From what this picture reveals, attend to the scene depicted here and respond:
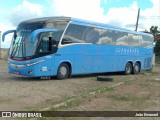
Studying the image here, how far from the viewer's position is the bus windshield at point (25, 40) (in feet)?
54.6

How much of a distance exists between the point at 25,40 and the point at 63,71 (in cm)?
266

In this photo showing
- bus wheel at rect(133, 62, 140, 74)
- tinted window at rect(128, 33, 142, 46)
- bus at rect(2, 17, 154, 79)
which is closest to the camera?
bus at rect(2, 17, 154, 79)

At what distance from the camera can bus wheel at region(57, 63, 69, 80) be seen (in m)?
17.9

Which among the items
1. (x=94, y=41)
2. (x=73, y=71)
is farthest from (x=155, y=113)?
(x=94, y=41)

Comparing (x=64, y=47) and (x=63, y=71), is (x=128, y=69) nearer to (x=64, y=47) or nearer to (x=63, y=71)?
(x=63, y=71)

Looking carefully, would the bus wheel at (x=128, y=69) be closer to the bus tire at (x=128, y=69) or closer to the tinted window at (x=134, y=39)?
the bus tire at (x=128, y=69)

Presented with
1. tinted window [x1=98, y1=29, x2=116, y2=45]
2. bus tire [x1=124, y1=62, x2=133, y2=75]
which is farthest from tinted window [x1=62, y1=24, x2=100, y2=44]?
bus tire [x1=124, y1=62, x2=133, y2=75]

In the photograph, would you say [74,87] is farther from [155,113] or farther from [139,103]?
[155,113]

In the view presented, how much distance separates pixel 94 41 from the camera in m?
20.3

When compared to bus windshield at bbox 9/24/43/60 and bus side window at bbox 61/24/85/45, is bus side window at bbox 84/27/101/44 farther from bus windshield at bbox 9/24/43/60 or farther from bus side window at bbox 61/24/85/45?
bus windshield at bbox 9/24/43/60

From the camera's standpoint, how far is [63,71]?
59.7ft

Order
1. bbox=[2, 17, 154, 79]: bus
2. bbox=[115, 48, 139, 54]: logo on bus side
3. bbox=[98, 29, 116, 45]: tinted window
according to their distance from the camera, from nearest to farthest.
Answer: bbox=[2, 17, 154, 79]: bus, bbox=[98, 29, 116, 45]: tinted window, bbox=[115, 48, 139, 54]: logo on bus side

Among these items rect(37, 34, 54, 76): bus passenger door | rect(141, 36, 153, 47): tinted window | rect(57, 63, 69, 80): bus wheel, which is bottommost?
rect(57, 63, 69, 80): bus wheel

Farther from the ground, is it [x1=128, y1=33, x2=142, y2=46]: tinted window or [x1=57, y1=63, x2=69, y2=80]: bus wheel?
[x1=128, y1=33, x2=142, y2=46]: tinted window
